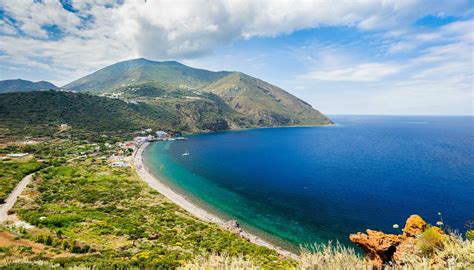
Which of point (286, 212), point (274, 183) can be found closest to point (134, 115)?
point (274, 183)

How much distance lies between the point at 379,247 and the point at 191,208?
154 ft

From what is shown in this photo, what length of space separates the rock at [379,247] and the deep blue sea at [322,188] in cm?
2592

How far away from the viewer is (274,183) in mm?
80938

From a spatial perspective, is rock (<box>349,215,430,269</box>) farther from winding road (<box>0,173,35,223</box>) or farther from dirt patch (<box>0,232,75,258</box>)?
winding road (<box>0,173,35,223</box>)

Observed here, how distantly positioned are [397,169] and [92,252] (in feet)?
→ 343

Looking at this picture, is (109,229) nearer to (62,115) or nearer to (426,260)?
(426,260)

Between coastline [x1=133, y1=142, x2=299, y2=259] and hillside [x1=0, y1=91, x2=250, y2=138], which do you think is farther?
hillside [x1=0, y1=91, x2=250, y2=138]

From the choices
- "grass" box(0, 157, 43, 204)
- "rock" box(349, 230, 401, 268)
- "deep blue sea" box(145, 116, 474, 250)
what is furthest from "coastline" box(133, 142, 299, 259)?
"grass" box(0, 157, 43, 204)

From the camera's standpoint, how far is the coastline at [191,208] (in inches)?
1731

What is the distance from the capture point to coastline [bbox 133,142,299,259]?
144ft

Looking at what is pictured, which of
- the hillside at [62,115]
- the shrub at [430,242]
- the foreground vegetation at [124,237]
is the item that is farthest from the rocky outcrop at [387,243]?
the hillside at [62,115]

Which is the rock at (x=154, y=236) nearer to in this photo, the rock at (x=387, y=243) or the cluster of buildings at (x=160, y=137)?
the rock at (x=387, y=243)

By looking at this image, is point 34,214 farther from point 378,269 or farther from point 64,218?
point 378,269

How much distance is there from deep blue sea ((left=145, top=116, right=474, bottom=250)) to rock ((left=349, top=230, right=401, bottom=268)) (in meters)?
25.9
